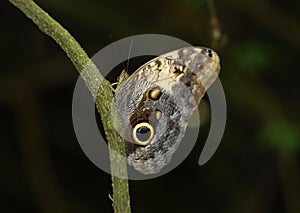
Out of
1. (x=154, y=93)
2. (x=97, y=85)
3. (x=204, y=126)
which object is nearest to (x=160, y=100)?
(x=154, y=93)

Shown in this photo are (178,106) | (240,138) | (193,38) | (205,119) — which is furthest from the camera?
(240,138)

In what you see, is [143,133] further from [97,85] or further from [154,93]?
[97,85]

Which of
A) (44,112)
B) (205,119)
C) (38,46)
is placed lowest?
(205,119)

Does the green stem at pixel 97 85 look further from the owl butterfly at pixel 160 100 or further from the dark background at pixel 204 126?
the dark background at pixel 204 126

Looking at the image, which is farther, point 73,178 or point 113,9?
point 73,178

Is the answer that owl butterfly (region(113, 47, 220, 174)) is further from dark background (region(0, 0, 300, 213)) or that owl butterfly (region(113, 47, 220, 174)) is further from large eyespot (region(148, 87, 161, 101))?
dark background (region(0, 0, 300, 213))

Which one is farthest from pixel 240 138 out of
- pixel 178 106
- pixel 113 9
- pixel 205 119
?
pixel 178 106

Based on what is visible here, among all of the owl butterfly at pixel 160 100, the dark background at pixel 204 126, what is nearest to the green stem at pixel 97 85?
the owl butterfly at pixel 160 100

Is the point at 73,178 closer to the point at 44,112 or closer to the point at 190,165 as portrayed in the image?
the point at 44,112
